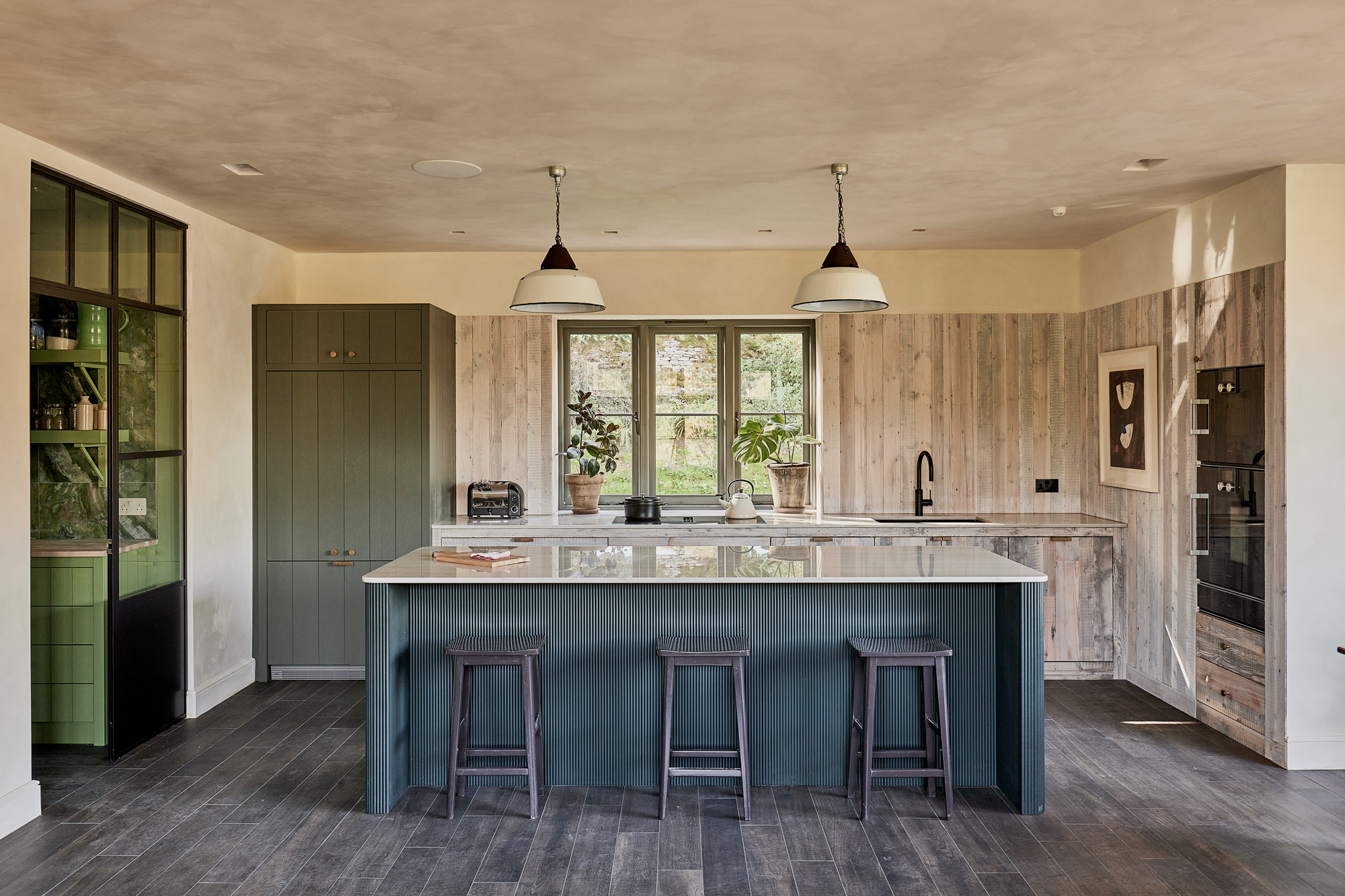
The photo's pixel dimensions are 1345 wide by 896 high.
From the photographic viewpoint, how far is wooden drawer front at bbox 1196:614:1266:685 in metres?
4.27

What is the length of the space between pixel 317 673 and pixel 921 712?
3.67 m

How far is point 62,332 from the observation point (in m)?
4.18

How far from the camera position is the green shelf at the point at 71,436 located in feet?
13.6

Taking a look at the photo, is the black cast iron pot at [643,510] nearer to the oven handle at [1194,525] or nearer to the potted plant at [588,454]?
the potted plant at [588,454]

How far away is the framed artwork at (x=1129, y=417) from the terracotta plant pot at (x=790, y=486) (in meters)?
1.87

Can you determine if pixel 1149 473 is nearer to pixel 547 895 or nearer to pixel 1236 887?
pixel 1236 887

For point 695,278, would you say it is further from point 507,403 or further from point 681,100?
point 681,100

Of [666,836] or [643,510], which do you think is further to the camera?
[643,510]

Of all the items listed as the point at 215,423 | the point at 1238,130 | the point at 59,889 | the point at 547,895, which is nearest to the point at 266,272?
the point at 215,423

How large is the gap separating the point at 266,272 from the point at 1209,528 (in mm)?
5553

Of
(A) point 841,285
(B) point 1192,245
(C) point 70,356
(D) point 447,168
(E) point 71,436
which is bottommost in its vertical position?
(E) point 71,436

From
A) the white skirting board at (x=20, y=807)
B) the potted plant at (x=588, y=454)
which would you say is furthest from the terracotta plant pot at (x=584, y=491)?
the white skirting board at (x=20, y=807)

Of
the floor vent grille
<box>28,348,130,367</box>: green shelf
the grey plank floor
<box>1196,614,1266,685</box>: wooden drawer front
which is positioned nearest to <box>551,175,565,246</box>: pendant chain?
<box>28,348,130,367</box>: green shelf

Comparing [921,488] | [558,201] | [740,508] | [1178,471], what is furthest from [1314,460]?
[558,201]
